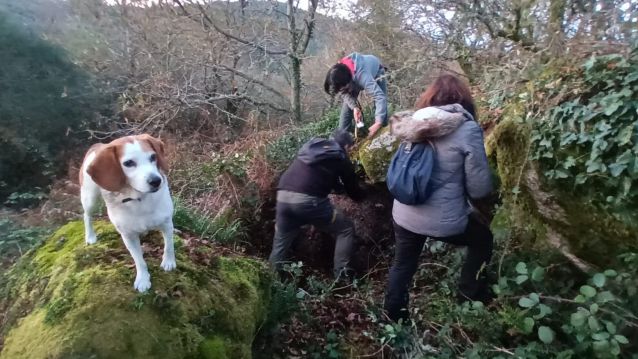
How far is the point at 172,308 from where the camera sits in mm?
2752

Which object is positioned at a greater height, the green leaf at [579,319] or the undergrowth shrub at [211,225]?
the green leaf at [579,319]

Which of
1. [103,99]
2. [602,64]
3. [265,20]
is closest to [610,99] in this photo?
[602,64]

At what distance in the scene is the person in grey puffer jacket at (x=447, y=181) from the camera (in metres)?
3.37

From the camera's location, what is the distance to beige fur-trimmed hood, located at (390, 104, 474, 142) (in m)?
3.35

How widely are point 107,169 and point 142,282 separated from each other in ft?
2.22

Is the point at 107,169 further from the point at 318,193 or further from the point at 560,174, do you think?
the point at 560,174

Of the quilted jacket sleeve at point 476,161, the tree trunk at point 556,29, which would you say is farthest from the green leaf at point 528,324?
the tree trunk at point 556,29

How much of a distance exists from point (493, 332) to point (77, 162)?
29.6 feet

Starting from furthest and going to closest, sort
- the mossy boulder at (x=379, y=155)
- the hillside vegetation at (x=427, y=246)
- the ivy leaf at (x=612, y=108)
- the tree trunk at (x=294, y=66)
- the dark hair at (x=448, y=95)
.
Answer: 1. the tree trunk at (x=294, y=66)
2. the mossy boulder at (x=379, y=155)
3. the dark hair at (x=448, y=95)
4. the ivy leaf at (x=612, y=108)
5. the hillside vegetation at (x=427, y=246)

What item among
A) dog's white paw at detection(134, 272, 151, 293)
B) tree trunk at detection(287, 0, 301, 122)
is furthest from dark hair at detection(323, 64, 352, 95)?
tree trunk at detection(287, 0, 301, 122)

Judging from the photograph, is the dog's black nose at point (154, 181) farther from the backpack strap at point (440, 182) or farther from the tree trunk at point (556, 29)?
the tree trunk at point (556, 29)

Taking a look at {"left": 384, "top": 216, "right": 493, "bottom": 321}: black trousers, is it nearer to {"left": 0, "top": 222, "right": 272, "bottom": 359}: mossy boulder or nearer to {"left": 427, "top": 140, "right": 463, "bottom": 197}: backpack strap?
{"left": 427, "top": 140, "right": 463, "bottom": 197}: backpack strap

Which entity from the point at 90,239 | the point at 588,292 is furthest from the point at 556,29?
the point at 90,239

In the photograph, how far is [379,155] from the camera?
5.41 meters
